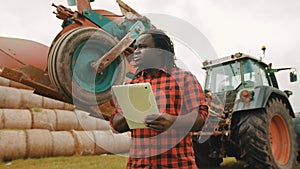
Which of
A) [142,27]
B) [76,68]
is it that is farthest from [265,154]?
[76,68]

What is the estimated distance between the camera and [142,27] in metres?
3.90

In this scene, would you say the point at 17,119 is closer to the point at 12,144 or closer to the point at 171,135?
the point at 12,144

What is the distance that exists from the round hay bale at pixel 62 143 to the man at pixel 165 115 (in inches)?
224

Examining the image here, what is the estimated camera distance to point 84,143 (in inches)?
299

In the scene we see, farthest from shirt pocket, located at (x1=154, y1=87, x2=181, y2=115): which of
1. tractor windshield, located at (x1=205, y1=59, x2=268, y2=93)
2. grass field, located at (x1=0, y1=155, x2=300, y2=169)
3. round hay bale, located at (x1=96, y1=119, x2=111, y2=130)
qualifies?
round hay bale, located at (x1=96, y1=119, x2=111, y2=130)

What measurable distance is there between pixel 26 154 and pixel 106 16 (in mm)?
3791

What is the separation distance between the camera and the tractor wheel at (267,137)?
402 cm

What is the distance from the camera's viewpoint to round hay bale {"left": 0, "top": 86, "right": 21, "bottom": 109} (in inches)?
270

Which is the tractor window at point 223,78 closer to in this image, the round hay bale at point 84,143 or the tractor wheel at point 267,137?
the tractor wheel at point 267,137

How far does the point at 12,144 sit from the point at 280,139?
4801 millimetres

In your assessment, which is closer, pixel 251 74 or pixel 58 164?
pixel 251 74

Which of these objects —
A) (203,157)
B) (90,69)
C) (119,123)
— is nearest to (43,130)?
(203,157)

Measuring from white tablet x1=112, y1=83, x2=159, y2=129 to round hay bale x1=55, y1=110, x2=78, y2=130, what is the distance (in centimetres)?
659

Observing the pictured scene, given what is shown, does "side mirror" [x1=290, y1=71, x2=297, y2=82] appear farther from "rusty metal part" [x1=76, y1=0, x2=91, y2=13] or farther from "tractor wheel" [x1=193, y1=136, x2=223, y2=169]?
"rusty metal part" [x1=76, y1=0, x2=91, y2=13]
